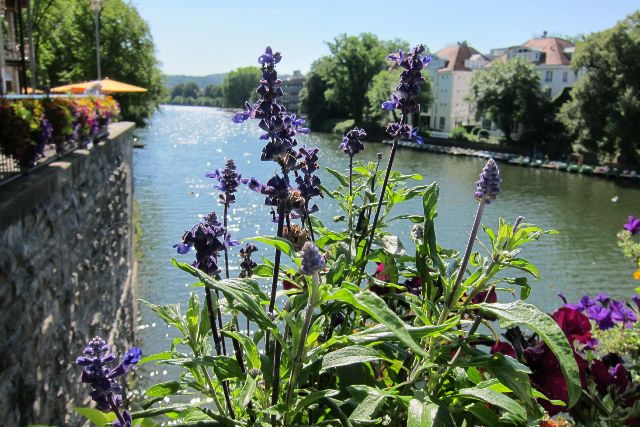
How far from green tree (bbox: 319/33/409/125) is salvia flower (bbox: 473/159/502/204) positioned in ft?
222

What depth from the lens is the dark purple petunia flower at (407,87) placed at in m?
1.89

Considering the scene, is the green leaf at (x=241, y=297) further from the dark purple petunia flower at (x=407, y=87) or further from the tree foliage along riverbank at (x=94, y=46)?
the tree foliage along riverbank at (x=94, y=46)

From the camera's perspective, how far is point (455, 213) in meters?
26.1

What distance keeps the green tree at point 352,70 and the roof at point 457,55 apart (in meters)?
6.04

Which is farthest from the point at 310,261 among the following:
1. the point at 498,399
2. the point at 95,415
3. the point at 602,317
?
the point at 602,317

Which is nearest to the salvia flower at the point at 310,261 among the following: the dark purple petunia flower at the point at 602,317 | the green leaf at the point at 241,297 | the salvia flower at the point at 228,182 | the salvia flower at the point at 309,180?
the green leaf at the point at 241,297

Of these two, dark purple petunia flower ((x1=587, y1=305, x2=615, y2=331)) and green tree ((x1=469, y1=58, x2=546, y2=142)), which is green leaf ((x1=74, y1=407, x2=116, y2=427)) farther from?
green tree ((x1=469, y1=58, x2=546, y2=142))

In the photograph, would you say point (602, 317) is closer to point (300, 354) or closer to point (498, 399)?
point (498, 399)

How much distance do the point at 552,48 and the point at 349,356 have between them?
6442 centimetres

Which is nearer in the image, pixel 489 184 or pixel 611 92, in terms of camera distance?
→ pixel 489 184

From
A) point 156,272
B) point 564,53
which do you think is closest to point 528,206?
point 156,272

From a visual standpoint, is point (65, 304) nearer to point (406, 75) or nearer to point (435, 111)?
point (406, 75)

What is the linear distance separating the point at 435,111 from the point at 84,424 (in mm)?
64415

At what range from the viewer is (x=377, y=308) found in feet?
3.41
